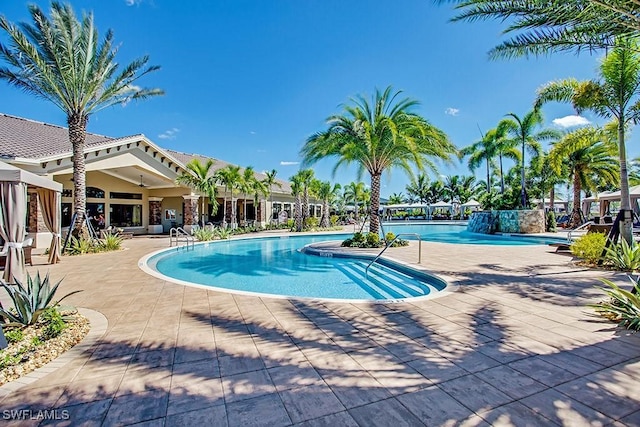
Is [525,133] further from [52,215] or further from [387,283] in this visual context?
[52,215]

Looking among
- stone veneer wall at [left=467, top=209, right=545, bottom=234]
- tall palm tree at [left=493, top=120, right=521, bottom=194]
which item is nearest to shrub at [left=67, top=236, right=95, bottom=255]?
stone veneer wall at [left=467, top=209, right=545, bottom=234]

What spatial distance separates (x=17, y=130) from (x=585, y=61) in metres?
25.4

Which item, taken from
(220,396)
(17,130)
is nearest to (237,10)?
(17,130)

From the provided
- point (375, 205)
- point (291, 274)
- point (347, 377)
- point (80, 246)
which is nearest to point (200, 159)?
point (80, 246)

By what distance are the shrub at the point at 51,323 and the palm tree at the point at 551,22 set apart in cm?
786

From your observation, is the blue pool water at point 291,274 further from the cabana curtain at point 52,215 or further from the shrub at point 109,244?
the cabana curtain at point 52,215

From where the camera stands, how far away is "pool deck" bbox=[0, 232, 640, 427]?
250 centimetres

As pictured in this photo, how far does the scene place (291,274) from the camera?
10.1 metres

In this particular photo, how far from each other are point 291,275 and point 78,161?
→ 34.9ft

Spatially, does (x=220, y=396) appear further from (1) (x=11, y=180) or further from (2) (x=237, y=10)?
(2) (x=237, y=10)

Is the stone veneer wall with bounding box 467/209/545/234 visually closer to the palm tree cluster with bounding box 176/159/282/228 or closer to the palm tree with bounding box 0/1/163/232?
the palm tree cluster with bounding box 176/159/282/228

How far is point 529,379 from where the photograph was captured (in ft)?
9.68

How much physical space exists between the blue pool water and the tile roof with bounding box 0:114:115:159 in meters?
7.25

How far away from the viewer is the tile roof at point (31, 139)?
534 inches
